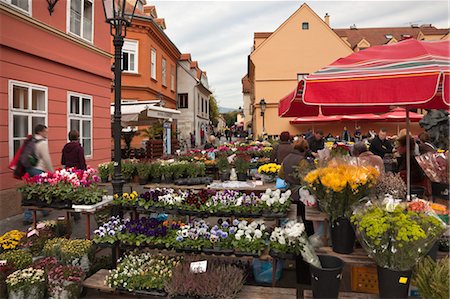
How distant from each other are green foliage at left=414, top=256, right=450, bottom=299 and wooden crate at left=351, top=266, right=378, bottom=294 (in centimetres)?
69

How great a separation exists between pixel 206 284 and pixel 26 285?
77.5 inches

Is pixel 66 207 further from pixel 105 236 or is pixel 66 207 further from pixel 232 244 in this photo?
pixel 232 244

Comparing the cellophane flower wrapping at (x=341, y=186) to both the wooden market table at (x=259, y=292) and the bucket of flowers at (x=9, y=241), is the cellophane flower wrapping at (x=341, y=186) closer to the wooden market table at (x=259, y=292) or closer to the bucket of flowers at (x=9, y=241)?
the wooden market table at (x=259, y=292)

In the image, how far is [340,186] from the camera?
3125mm

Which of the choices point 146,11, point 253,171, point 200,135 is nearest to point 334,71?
point 253,171

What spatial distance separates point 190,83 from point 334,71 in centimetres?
2856

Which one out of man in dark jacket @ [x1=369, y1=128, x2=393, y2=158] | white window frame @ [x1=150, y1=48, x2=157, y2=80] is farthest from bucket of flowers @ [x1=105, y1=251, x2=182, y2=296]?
white window frame @ [x1=150, y1=48, x2=157, y2=80]

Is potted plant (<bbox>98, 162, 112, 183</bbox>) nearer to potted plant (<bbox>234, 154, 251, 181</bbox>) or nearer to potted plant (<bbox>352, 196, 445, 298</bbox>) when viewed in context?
potted plant (<bbox>234, 154, 251, 181</bbox>)

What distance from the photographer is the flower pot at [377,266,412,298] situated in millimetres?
2803

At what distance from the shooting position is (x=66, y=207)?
5078 millimetres

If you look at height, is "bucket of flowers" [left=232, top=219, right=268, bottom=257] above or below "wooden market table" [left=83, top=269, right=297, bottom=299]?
above

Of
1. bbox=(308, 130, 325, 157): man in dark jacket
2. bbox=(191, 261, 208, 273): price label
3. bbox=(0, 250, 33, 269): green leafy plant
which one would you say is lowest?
bbox=(0, 250, 33, 269): green leafy plant

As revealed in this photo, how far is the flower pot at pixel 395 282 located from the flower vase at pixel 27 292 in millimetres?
3523

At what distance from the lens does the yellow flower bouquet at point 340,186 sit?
3.13 meters
